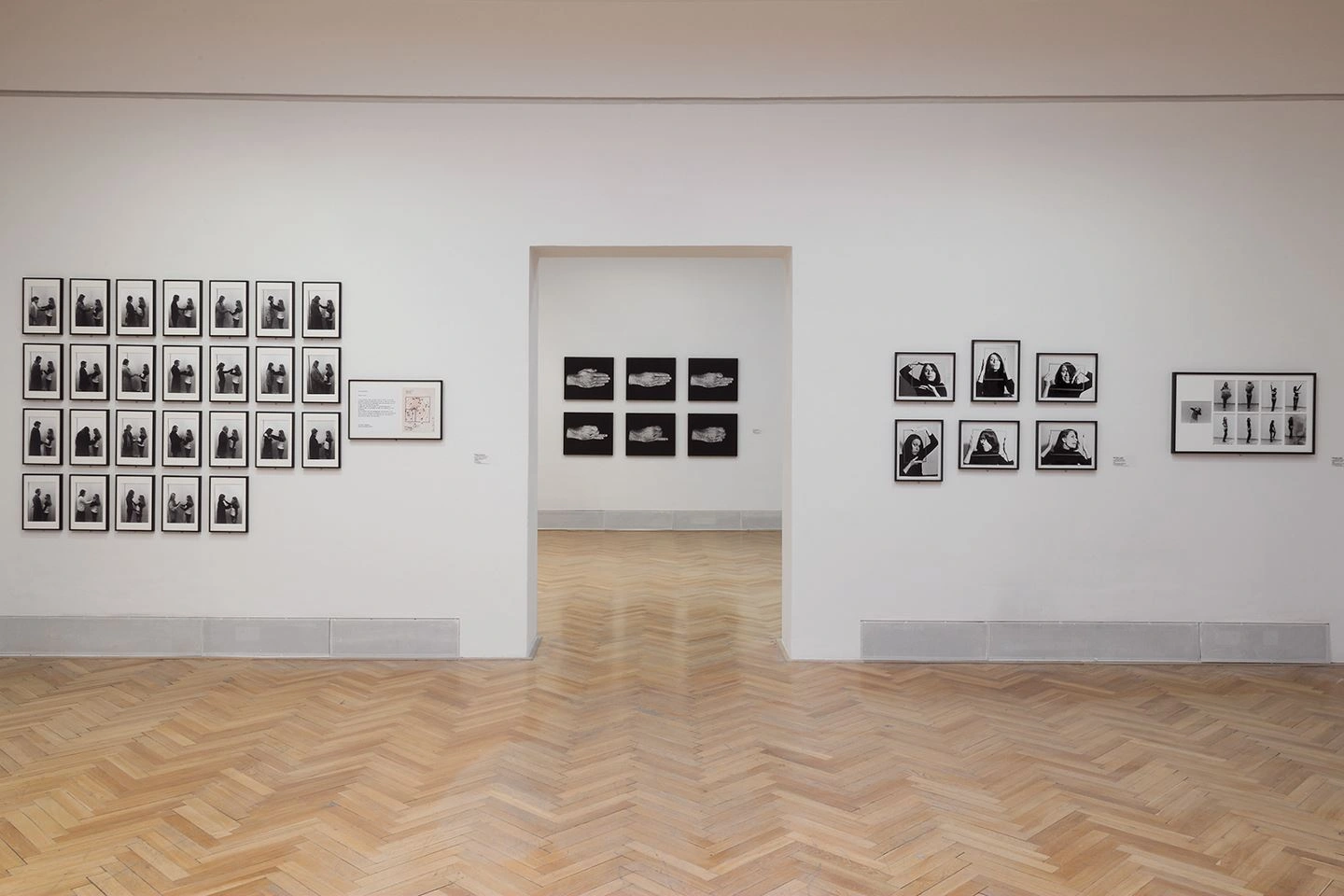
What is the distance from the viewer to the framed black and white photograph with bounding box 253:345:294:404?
6754 millimetres

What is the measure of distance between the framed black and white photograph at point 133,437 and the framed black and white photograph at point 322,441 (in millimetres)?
1350

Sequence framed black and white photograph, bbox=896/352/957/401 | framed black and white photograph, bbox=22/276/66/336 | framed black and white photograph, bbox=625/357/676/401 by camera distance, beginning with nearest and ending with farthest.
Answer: framed black and white photograph, bbox=22/276/66/336
framed black and white photograph, bbox=896/352/957/401
framed black and white photograph, bbox=625/357/676/401

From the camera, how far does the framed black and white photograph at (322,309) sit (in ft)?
22.1

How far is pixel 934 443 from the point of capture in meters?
6.81

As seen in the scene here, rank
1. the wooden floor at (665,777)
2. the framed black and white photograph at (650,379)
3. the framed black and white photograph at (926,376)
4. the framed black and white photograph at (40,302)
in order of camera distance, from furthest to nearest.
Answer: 1. the framed black and white photograph at (650,379)
2. the framed black and white photograph at (926,376)
3. the framed black and white photograph at (40,302)
4. the wooden floor at (665,777)

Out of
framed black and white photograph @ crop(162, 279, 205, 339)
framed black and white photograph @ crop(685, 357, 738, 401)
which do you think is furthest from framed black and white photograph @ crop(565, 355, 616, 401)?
framed black and white photograph @ crop(162, 279, 205, 339)

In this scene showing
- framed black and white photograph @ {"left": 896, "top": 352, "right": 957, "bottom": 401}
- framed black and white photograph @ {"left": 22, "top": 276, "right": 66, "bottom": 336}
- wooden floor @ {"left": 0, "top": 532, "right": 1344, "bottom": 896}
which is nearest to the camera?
wooden floor @ {"left": 0, "top": 532, "right": 1344, "bottom": 896}

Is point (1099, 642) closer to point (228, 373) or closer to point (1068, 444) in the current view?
point (1068, 444)

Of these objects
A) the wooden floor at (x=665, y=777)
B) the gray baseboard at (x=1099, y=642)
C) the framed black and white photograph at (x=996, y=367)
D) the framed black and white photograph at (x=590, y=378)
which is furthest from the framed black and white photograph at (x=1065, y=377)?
the framed black and white photograph at (x=590, y=378)

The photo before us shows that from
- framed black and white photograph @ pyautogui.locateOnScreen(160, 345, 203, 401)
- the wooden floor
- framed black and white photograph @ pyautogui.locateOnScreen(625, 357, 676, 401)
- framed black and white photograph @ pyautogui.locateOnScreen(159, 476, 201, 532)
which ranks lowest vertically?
the wooden floor

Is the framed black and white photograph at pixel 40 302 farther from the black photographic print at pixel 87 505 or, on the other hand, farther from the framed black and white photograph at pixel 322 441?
the framed black and white photograph at pixel 322 441

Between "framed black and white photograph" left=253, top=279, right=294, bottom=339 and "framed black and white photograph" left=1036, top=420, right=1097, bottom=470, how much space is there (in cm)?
653

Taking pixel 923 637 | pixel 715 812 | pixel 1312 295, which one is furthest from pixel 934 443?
pixel 715 812

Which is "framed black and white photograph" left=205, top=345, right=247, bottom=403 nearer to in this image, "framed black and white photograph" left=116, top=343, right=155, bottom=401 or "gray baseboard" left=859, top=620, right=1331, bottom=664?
"framed black and white photograph" left=116, top=343, right=155, bottom=401
